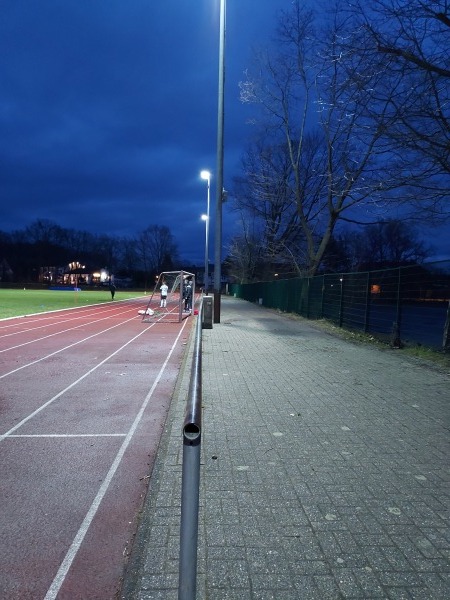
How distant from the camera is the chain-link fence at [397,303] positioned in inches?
414

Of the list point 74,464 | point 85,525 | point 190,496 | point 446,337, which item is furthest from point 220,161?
point 190,496

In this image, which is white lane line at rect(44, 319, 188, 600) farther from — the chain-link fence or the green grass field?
the green grass field

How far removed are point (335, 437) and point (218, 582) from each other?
2.64 meters

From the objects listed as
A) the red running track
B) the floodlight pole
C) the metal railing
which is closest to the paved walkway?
the red running track

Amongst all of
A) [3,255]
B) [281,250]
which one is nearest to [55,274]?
[3,255]

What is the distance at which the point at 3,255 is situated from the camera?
114m

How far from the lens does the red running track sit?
9.14 ft

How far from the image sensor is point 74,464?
4340 millimetres

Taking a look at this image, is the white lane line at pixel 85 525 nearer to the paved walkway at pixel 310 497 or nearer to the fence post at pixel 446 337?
the paved walkway at pixel 310 497

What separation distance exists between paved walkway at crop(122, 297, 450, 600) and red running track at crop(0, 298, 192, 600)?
0.90ft

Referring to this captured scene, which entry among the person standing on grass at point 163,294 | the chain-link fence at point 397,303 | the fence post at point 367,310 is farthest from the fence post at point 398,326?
the person standing on grass at point 163,294

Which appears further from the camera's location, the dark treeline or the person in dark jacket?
the dark treeline

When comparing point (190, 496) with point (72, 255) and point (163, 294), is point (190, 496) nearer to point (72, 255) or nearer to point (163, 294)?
point (163, 294)

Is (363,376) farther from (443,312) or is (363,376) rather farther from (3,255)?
(3,255)
